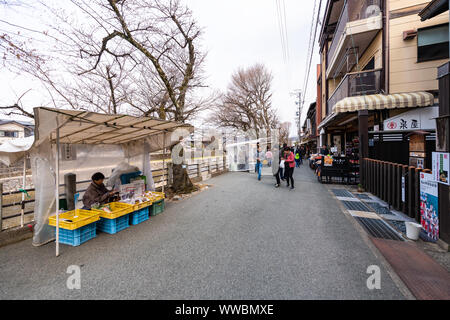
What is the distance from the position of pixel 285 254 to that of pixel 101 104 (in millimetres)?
10916

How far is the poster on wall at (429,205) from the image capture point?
3.37 metres

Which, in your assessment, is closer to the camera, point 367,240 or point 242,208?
point 367,240

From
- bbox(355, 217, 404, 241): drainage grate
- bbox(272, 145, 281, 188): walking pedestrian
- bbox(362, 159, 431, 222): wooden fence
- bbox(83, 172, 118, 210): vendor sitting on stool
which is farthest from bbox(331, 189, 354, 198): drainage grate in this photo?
bbox(83, 172, 118, 210): vendor sitting on stool

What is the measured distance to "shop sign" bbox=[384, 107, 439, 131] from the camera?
689 cm

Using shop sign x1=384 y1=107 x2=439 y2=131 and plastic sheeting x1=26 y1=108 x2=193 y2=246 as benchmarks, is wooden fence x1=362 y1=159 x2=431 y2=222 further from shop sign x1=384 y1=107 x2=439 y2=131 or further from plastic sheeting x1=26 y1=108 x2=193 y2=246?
plastic sheeting x1=26 y1=108 x2=193 y2=246

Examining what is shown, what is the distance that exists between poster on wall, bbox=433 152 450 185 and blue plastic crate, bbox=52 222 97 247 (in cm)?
676

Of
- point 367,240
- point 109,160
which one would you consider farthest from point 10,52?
point 367,240

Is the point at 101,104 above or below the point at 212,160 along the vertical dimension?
above

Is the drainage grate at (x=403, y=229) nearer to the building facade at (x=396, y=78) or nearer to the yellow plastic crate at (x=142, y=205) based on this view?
the building facade at (x=396, y=78)

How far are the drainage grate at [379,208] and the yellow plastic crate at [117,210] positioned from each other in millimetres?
6666

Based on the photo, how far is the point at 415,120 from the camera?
281 inches

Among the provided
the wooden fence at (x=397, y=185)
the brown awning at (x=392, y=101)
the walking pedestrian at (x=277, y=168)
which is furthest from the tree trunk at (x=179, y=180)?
the brown awning at (x=392, y=101)
